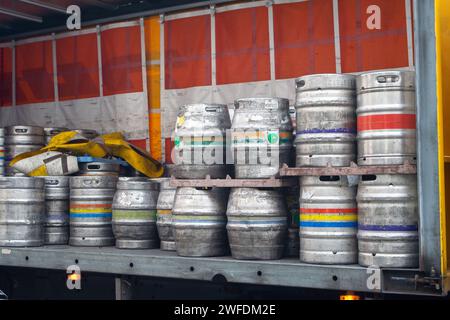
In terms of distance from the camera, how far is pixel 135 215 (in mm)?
7309

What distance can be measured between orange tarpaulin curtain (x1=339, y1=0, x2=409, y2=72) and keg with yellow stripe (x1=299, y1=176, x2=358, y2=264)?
7.43 ft

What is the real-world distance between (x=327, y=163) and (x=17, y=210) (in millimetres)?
3257

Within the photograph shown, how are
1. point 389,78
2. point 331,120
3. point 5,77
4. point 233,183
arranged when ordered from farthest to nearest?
point 5,77 → point 233,183 → point 331,120 → point 389,78

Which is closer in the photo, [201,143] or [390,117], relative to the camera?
[390,117]

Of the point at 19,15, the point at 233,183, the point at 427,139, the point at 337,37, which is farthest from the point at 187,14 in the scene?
the point at 427,139

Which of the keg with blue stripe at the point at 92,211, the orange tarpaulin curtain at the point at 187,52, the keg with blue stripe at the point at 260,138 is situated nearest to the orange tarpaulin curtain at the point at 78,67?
the orange tarpaulin curtain at the point at 187,52

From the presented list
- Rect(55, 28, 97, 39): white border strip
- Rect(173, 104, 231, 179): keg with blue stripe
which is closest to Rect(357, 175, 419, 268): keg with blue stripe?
Rect(173, 104, 231, 179): keg with blue stripe

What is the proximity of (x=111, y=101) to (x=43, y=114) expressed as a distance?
1.15 m

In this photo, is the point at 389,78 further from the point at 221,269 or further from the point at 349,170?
the point at 221,269

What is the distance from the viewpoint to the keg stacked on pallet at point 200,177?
642cm

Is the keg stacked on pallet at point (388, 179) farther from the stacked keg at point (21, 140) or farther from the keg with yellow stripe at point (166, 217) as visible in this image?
the stacked keg at point (21, 140)

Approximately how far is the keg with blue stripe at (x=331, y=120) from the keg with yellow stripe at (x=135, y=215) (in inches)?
77.4

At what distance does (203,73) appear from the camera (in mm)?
8930

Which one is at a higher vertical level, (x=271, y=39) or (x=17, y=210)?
(x=271, y=39)
